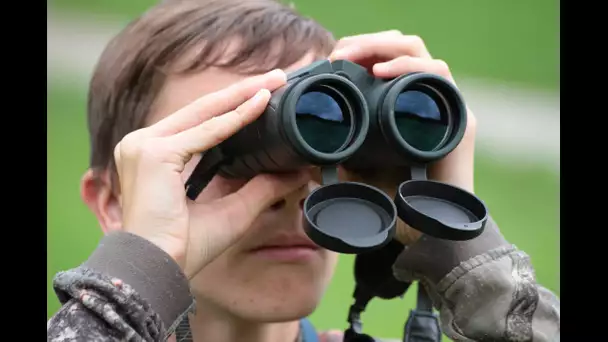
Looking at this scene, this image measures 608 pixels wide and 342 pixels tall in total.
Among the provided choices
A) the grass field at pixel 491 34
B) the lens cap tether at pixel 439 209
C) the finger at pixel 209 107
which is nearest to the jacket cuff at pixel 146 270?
the finger at pixel 209 107

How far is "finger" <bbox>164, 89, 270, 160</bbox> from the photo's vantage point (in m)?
0.61

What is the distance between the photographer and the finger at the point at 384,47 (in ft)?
2.49

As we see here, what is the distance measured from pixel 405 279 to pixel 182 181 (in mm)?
322

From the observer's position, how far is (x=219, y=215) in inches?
27.0

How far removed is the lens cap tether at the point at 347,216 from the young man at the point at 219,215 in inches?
4.0

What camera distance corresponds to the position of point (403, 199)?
588mm

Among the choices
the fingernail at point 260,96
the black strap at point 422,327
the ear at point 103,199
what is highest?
the fingernail at point 260,96

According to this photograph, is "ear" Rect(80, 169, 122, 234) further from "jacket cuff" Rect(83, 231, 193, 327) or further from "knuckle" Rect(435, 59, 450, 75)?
"knuckle" Rect(435, 59, 450, 75)

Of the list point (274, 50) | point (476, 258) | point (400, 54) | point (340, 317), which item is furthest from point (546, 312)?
point (340, 317)

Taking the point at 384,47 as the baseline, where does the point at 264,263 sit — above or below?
below

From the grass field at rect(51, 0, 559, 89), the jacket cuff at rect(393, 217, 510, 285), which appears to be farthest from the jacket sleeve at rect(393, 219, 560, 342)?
the grass field at rect(51, 0, 559, 89)

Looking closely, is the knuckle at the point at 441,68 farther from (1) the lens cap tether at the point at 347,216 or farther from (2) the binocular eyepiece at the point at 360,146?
(1) the lens cap tether at the point at 347,216

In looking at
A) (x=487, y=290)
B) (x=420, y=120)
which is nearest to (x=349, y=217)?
(x=420, y=120)

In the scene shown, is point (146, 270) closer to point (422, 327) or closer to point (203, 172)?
point (203, 172)
